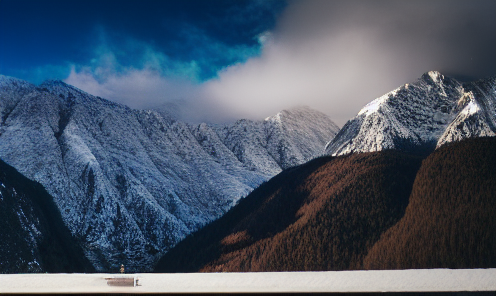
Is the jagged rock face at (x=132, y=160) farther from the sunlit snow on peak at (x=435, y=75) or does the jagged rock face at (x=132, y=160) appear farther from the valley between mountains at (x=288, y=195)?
the sunlit snow on peak at (x=435, y=75)

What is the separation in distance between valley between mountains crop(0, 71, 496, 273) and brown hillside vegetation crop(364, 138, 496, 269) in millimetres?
18

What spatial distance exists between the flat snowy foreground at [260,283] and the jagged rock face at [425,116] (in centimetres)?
285

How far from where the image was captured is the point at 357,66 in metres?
6.27

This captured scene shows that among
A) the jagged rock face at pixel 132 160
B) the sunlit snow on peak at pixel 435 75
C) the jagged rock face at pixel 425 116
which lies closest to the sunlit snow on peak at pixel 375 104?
the jagged rock face at pixel 425 116

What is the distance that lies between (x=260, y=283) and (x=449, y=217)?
346cm

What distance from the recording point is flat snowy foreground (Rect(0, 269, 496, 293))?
11.7ft

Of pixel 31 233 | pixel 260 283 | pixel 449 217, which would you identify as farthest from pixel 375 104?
pixel 31 233

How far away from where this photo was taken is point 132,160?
11375 mm

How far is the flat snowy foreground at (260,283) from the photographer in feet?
11.7

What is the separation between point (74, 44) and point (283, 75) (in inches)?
155

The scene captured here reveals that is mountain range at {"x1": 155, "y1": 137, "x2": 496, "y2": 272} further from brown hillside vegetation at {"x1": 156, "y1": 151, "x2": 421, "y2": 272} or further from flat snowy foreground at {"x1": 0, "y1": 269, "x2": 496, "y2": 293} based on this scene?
flat snowy foreground at {"x1": 0, "y1": 269, "x2": 496, "y2": 293}

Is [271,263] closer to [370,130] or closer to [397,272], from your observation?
[397,272]

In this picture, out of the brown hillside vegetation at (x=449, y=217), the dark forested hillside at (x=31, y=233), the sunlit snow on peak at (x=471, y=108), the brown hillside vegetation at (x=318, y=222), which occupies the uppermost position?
the dark forested hillside at (x=31, y=233)

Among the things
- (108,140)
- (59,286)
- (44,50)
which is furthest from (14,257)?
(108,140)
